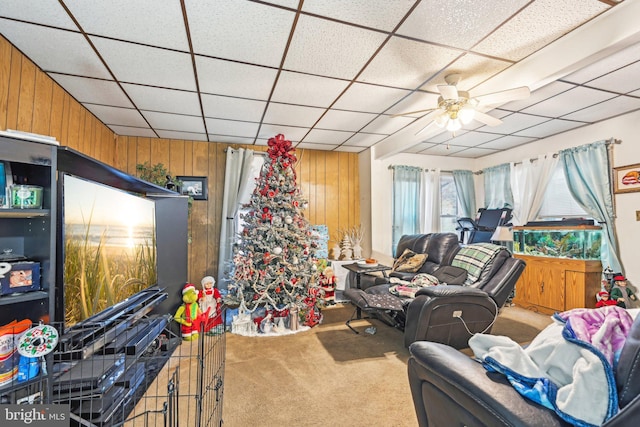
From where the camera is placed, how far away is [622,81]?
2.62 m

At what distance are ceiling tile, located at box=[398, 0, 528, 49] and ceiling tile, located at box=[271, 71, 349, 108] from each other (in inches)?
32.5

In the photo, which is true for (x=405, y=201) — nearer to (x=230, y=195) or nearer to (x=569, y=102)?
(x=569, y=102)

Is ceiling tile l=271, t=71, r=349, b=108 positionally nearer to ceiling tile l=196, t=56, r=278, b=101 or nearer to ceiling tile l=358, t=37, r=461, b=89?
ceiling tile l=196, t=56, r=278, b=101

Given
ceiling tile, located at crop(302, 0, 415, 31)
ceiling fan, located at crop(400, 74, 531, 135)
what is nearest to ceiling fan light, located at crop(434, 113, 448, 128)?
ceiling fan, located at crop(400, 74, 531, 135)

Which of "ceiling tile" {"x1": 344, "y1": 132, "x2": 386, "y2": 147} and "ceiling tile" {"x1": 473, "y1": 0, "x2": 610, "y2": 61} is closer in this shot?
"ceiling tile" {"x1": 473, "y1": 0, "x2": 610, "y2": 61}

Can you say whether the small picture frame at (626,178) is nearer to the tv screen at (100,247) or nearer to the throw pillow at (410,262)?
the throw pillow at (410,262)

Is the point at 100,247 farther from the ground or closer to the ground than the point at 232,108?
closer to the ground

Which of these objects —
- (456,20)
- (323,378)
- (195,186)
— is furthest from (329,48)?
(195,186)

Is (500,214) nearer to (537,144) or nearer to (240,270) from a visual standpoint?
(537,144)

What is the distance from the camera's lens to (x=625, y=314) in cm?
102

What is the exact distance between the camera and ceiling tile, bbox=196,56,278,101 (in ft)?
7.72

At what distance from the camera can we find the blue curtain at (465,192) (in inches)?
207

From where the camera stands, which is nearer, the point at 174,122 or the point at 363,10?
the point at 363,10

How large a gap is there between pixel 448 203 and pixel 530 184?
128 cm
